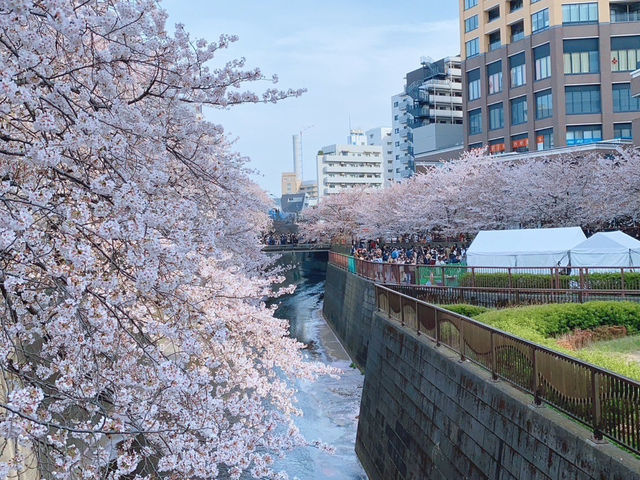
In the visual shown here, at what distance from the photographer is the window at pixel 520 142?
63156 millimetres

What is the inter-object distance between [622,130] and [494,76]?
1479 cm

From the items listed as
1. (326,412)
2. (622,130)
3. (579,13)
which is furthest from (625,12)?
(326,412)

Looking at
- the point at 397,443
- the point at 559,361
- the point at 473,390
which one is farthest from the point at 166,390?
the point at 397,443

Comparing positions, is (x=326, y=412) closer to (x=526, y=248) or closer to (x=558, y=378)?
(x=526, y=248)

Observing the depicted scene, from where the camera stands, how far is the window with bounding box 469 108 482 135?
2756 inches

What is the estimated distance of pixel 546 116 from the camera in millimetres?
61094

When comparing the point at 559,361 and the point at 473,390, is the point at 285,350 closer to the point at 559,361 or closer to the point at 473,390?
the point at 473,390

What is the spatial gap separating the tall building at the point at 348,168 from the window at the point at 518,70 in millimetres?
69306

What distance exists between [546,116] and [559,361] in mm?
58018

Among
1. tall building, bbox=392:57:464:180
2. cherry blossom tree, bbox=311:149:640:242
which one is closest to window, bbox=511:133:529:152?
cherry blossom tree, bbox=311:149:640:242

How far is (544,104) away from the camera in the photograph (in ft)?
202

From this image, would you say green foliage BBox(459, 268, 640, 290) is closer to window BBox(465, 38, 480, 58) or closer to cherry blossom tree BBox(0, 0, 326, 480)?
cherry blossom tree BBox(0, 0, 326, 480)

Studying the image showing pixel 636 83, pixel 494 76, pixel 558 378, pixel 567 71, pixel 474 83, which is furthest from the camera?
pixel 474 83

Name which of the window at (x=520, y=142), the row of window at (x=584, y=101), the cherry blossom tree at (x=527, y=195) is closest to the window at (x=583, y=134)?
the row of window at (x=584, y=101)
